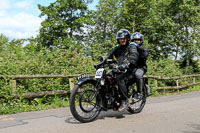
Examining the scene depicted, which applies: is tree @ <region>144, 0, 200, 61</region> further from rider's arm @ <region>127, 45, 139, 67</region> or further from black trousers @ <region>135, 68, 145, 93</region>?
rider's arm @ <region>127, 45, 139, 67</region>

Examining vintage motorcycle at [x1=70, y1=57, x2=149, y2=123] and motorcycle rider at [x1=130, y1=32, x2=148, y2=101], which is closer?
vintage motorcycle at [x1=70, y1=57, x2=149, y2=123]

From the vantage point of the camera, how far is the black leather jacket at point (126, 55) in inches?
228

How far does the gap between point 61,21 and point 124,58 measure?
1195 inches

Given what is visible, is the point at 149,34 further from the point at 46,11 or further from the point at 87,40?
the point at 46,11

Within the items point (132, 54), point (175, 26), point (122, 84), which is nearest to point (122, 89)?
point (122, 84)

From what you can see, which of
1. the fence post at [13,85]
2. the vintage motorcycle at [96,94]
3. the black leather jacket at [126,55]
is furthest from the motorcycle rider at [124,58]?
the fence post at [13,85]

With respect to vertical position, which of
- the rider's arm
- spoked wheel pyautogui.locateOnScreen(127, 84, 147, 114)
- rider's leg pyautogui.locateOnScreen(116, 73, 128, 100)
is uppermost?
the rider's arm

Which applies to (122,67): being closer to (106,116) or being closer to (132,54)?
(132,54)

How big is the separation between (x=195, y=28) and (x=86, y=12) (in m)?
15.5

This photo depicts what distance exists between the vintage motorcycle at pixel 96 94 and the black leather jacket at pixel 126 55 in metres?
0.27

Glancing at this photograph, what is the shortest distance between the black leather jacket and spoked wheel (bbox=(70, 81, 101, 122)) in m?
0.96

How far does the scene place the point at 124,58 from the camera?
5.95 meters

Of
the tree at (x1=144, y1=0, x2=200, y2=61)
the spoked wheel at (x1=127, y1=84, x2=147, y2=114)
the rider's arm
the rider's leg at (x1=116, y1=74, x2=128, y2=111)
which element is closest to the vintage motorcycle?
the rider's leg at (x1=116, y1=74, x2=128, y2=111)

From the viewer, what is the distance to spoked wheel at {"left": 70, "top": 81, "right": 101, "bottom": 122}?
5.03 meters
